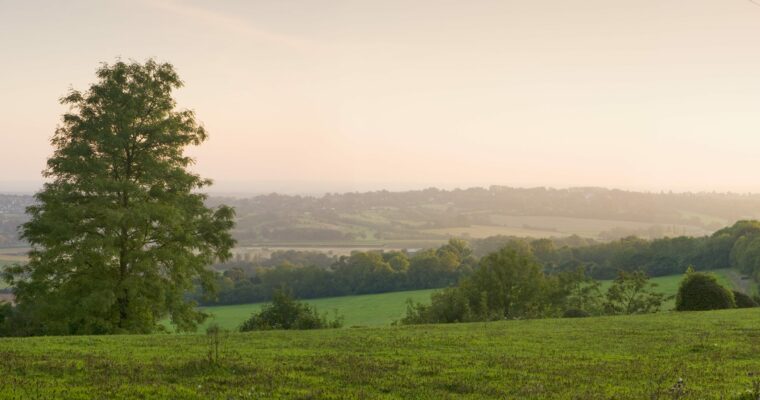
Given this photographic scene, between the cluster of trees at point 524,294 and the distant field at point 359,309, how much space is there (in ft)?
60.7

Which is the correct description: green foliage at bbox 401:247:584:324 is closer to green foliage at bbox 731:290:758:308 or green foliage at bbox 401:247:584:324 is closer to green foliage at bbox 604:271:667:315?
green foliage at bbox 604:271:667:315

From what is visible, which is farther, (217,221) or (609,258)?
(609,258)

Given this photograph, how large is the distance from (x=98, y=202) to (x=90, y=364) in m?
20.0

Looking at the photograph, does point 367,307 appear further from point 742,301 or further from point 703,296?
point 703,296

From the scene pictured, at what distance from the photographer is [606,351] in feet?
61.6

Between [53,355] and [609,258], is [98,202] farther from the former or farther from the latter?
[609,258]

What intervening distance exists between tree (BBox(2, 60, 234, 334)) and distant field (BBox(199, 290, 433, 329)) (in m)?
44.3

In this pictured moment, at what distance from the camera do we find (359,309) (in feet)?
317

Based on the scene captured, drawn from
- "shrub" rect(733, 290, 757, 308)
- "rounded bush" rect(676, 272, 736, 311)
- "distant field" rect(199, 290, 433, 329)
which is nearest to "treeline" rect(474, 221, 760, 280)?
"distant field" rect(199, 290, 433, 329)

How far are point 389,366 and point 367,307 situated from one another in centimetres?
8405

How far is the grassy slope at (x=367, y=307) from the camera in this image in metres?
83.7

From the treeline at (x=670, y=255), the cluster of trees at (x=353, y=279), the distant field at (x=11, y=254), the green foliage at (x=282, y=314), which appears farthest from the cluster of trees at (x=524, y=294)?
the distant field at (x=11, y=254)

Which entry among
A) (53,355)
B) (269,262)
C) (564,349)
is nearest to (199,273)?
(53,355)

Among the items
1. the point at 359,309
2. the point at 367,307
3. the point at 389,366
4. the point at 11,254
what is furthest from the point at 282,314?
the point at 11,254
